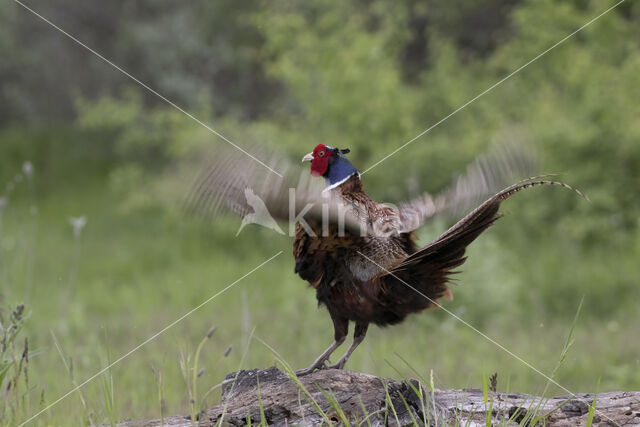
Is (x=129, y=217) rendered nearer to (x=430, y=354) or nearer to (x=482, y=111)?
(x=482, y=111)

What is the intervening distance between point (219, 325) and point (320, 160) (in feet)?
17.8

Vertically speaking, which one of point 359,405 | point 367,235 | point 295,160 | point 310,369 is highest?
point 295,160

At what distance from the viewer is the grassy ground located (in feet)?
13.5

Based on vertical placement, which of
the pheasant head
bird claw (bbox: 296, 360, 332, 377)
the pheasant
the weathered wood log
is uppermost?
the pheasant head

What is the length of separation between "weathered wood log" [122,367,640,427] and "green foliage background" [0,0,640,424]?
8.0 inches

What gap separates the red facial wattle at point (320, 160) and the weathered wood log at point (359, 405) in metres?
0.83

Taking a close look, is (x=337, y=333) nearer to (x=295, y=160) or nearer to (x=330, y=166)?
(x=330, y=166)

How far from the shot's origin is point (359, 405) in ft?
8.70

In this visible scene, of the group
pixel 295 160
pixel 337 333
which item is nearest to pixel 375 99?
pixel 295 160

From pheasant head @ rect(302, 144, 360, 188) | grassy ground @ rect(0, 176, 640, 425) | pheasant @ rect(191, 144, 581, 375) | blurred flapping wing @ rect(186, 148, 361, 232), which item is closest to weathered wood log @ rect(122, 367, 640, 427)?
grassy ground @ rect(0, 176, 640, 425)

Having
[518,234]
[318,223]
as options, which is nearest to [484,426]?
[318,223]

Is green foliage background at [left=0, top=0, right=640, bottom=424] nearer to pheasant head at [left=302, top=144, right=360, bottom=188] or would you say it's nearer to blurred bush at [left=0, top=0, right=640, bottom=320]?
blurred bush at [left=0, top=0, right=640, bottom=320]

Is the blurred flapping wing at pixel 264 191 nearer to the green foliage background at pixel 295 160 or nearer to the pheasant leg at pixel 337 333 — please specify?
the green foliage background at pixel 295 160

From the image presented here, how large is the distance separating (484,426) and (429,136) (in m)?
9.04
